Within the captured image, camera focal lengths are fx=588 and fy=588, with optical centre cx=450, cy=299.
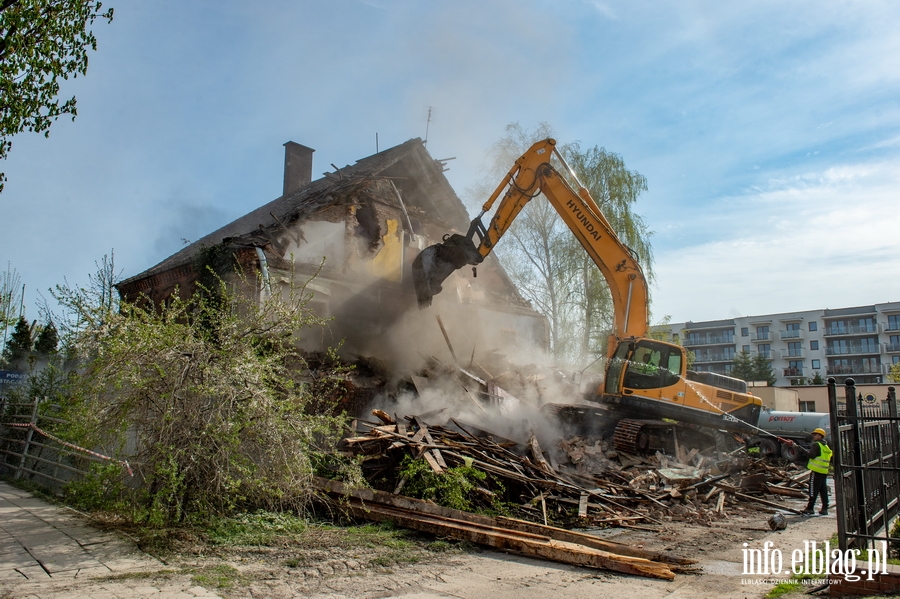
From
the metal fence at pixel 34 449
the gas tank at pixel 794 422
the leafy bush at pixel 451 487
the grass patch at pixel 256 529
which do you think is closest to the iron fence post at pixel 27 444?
the metal fence at pixel 34 449

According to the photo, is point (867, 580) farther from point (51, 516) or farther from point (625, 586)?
point (51, 516)

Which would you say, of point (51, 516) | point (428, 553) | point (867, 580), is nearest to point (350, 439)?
point (428, 553)

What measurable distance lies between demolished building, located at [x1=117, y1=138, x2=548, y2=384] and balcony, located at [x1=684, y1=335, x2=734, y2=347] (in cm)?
6660

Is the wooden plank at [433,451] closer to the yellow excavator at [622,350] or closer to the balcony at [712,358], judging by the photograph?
the yellow excavator at [622,350]

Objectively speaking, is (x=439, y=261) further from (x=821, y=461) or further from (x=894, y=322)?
(x=894, y=322)

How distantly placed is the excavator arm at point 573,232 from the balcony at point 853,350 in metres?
71.3

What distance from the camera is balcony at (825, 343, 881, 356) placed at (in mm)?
68031

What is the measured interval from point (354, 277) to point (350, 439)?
22.9ft

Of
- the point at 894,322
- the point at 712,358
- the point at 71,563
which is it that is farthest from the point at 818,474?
the point at 712,358

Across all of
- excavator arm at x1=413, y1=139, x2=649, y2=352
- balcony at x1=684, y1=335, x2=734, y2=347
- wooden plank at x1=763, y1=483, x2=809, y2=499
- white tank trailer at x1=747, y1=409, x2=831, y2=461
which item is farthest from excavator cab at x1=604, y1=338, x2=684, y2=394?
balcony at x1=684, y1=335, x2=734, y2=347

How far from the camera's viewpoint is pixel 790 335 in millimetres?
73125

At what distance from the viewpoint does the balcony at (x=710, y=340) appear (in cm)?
7744

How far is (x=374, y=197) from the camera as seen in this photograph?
16.3 meters

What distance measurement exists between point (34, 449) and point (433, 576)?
905 centimetres
